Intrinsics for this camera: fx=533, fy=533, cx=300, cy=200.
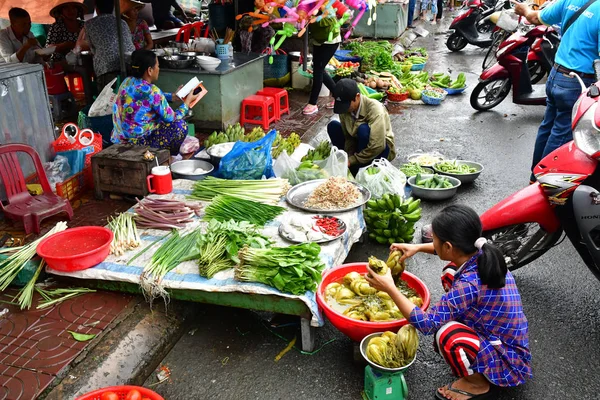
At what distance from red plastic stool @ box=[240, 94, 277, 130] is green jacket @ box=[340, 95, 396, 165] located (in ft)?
6.93

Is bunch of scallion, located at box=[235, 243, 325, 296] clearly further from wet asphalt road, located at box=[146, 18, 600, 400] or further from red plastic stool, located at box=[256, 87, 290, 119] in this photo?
red plastic stool, located at box=[256, 87, 290, 119]

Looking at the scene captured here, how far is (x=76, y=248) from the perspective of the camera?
3848 mm

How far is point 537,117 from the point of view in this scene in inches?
336

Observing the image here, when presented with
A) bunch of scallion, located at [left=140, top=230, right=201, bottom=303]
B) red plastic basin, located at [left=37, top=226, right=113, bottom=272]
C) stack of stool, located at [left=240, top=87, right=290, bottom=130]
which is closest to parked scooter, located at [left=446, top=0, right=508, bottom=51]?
stack of stool, located at [left=240, top=87, right=290, bottom=130]

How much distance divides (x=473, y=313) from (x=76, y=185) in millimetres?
3881

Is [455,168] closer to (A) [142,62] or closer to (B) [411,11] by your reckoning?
(A) [142,62]


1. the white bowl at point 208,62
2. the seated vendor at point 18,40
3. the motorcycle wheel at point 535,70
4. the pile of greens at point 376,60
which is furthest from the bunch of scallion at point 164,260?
the pile of greens at point 376,60

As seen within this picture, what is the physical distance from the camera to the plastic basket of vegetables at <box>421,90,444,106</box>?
9.20m

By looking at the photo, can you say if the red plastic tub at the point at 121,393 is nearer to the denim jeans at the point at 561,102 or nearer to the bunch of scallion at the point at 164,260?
the bunch of scallion at the point at 164,260

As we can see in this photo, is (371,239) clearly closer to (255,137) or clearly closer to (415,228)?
(415,228)

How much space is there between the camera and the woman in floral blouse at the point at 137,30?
7.89 meters

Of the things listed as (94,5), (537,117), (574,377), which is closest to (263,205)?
(574,377)

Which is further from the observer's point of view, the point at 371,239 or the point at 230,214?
the point at 371,239

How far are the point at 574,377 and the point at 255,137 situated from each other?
4086mm
